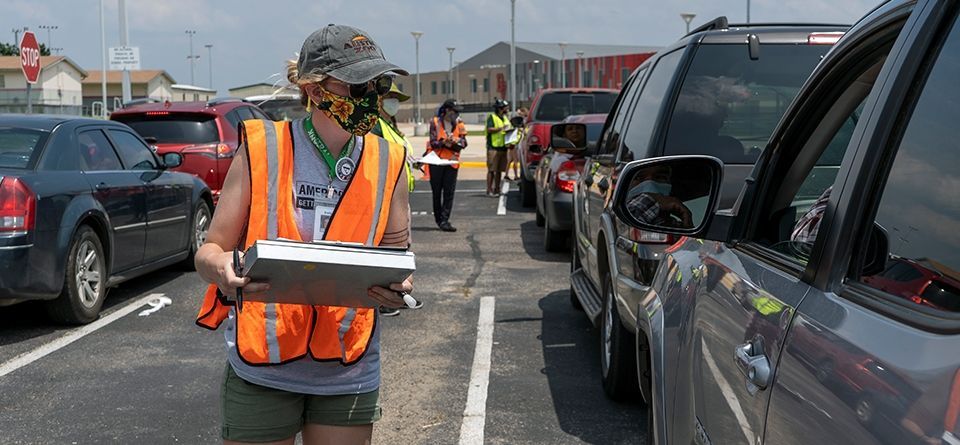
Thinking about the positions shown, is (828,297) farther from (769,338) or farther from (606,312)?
(606,312)

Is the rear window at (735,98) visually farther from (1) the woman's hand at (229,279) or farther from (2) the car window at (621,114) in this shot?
(1) the woman's hand at (229,279)

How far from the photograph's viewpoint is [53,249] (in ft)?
23.5

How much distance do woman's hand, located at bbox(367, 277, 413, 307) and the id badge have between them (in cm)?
30

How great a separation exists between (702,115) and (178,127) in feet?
27.9

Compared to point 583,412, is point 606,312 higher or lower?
higher

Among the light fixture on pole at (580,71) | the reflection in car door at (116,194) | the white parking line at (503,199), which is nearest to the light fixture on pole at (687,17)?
the white parking line at (503,199)

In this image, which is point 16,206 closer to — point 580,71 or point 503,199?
point 503,199

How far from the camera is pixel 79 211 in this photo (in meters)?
7.54

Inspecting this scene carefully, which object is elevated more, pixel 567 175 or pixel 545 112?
pixel 545 112

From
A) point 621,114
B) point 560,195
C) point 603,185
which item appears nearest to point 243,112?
point 560,195

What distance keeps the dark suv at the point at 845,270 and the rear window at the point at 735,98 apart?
86.1 inches

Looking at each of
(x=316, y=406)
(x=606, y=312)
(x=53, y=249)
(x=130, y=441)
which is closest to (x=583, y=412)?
(x=606, y=312)

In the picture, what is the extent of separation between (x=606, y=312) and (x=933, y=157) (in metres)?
4.18

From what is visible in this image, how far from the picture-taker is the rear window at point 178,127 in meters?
12.3
